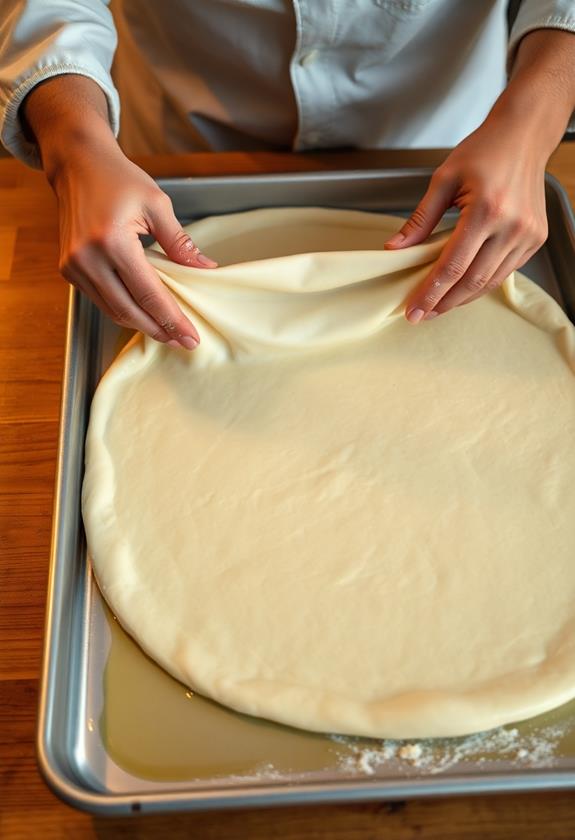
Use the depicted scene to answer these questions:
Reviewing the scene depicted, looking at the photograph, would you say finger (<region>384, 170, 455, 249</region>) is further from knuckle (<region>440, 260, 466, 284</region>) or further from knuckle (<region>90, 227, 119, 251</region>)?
knuckle (<region>90, 227, 119, 251</region>)

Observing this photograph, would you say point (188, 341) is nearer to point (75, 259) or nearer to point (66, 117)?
point (75, 259)

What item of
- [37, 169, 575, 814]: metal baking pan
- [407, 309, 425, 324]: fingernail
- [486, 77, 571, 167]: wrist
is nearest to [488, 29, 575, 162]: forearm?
[486, 77, 571, 167]: wrist

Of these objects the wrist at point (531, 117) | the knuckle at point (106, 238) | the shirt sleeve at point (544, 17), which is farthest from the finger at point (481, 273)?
the knuckle at point (106, 238)

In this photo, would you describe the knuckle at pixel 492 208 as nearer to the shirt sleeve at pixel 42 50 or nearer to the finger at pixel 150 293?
the finger at pixel 150 293

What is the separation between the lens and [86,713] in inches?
28.1

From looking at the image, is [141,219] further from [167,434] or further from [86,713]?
[86,713]

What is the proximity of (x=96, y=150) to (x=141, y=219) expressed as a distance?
0.32 ft

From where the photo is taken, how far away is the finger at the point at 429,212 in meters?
0.84

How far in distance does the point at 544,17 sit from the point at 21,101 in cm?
61

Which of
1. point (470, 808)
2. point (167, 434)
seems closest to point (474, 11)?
point (167, 434)

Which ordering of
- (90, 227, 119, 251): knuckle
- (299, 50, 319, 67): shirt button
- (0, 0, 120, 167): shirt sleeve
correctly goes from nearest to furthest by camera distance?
(90, 227, 119, 251): knuckle
(0, 0, 120, 167): shirt sleeve
(299, 50, 319, 67): shirt button

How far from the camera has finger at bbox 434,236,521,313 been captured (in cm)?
82

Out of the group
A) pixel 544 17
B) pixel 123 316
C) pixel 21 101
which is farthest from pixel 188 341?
pixel 544 17

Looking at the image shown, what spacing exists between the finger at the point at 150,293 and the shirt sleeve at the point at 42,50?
9.9 inches
